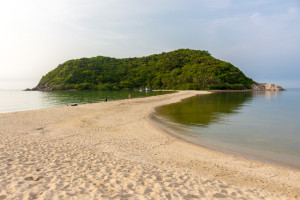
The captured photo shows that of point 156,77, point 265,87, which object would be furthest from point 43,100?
point 265,87

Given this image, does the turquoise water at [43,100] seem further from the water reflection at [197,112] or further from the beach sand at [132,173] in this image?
the beach sand at [132,173]

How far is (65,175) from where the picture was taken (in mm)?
6555

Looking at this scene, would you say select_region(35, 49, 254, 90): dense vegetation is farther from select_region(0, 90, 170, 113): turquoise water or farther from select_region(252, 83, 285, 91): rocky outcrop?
select_region(0, 90, 170, 113): turquoise water

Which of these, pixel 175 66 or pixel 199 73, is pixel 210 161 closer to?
pixel 199 73

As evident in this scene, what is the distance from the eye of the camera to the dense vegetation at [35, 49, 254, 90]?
146 metres

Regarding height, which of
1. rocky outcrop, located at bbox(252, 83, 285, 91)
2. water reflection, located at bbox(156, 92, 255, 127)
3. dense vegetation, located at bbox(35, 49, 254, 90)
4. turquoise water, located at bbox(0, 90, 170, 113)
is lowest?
water reflection, located at bbox(156, 92, 255, 127)

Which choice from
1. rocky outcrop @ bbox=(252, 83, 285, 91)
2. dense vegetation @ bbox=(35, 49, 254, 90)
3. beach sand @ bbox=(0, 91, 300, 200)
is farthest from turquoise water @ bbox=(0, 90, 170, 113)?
rocky outcrop @ bbox=(252, 83, 285, 91)

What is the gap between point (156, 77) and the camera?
596 ft

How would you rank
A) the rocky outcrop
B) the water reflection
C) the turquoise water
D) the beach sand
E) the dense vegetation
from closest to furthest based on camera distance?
the beach sand < the water reflection < the turquoise water < the dense vegetation < the rocky outcrop

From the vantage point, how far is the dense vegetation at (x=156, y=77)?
14638cm

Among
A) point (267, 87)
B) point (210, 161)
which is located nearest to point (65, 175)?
point (210, 161)

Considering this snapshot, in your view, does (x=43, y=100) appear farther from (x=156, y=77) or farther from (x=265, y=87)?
(x=265, y=87)

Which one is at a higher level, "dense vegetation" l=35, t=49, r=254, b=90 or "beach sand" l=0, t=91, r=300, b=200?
"dense vegetation" l=35, t=49, r=254, b=90

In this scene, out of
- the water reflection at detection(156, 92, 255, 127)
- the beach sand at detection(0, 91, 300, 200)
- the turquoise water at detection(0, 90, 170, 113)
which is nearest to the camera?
the beach sand at detection(0, 91, 300, 200)
